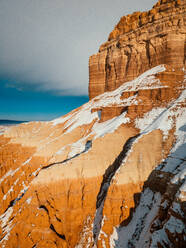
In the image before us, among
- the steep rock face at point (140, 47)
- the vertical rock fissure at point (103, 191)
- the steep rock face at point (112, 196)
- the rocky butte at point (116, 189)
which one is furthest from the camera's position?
the steep rock face at point (140, 47)

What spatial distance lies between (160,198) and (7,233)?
44.9 feet

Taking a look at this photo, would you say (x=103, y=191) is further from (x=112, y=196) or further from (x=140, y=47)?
(x=140, y=47)

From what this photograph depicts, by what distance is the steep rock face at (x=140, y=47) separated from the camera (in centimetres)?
3025

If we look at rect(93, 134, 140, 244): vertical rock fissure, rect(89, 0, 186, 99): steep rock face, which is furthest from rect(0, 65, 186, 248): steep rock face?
rect(89, 0, 186, 99): steep rock face

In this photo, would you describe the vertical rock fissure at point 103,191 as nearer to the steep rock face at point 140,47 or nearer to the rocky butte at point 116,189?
the rocky butte at point 116,189

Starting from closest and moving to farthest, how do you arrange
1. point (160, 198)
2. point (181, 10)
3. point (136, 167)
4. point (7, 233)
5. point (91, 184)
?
point (160, 198) < point (7, 233) < point (136, 167) < point (91, 184) < point (181, 10)

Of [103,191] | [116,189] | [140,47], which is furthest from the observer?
[140,47]

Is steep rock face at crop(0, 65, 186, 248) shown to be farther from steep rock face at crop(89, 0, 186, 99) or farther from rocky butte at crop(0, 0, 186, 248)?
steep rock face at crop(89, 0, 186, 99)

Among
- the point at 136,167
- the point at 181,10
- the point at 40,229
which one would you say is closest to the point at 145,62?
the point at 181,10

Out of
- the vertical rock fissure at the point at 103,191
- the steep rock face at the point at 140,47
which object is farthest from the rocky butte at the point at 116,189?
the steep rock face at the point at 140,47

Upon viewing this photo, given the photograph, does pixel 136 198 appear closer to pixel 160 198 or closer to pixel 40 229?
pixel 160 198

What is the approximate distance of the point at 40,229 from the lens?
12.2 metres

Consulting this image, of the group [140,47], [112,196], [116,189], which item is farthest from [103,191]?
[140,47]

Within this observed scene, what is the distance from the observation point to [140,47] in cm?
3578
